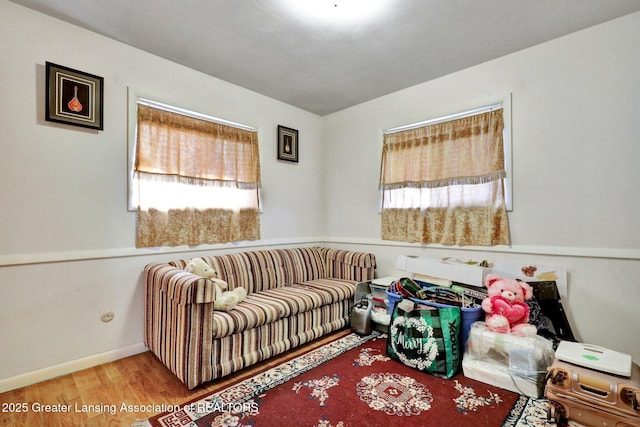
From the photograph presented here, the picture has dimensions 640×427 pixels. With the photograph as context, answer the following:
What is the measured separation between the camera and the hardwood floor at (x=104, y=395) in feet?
5.59

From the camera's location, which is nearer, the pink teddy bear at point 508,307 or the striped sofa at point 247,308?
the striped sofa at point 247,308

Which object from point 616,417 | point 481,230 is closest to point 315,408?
point 616,417

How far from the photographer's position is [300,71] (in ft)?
9.64

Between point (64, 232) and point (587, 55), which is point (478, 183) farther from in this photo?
point (64, 232)

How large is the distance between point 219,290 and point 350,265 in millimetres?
1549

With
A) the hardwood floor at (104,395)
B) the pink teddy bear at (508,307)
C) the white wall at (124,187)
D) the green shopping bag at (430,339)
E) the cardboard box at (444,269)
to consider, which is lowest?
the hardwood floor at (104,395)

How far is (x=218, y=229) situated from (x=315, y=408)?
1886mm

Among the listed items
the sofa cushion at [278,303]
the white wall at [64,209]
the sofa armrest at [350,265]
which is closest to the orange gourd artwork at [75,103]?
the white wall at [64,209]

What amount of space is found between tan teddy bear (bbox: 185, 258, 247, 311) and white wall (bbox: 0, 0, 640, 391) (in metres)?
0.41

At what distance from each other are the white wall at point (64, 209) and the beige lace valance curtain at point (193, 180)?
0.14 metres

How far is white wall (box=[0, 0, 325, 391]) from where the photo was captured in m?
2.02

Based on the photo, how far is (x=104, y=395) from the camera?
193 centimetres

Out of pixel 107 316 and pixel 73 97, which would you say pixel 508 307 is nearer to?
pixel 107 316

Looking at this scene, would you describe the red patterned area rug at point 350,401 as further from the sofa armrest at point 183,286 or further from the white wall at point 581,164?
the white wall at point 581,164
